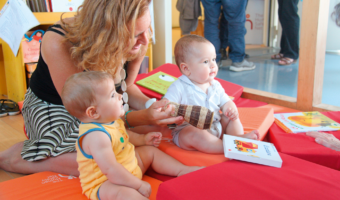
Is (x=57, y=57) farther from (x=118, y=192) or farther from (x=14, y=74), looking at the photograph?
(x=14, y=74)

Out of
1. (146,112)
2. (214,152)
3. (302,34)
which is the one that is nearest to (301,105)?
(302,34)

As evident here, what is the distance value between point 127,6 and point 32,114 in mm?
638

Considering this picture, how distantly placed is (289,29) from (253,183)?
9.99 ft

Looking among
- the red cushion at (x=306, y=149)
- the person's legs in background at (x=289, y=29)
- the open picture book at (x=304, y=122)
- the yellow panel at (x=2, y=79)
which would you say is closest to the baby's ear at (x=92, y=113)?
the red cushion at (x=306, y=149)

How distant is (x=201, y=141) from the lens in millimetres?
1114

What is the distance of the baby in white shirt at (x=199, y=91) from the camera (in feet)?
3.89

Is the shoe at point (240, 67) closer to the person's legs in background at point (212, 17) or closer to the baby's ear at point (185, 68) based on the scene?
the person's legs in background at point (212, 17)

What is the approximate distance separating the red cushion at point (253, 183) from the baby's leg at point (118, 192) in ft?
0.37

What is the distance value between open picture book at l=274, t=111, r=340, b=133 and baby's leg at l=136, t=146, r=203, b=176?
0.59m

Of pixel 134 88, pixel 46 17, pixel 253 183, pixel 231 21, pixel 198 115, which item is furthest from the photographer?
pixel 231 21

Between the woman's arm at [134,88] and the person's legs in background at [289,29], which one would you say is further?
the person's legs in background at [289,29]

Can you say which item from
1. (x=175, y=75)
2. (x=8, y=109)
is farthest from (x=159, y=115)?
(x=8, y=109)

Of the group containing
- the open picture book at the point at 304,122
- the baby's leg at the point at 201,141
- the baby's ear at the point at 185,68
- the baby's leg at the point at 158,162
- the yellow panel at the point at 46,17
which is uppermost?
the yellow panel at the point at 46,17

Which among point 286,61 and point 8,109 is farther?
point 286,61
